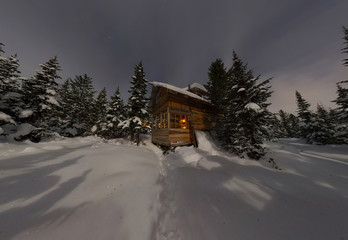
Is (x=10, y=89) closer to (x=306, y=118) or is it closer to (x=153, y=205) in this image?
(x=153, y=205)

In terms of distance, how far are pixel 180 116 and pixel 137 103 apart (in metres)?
5.95

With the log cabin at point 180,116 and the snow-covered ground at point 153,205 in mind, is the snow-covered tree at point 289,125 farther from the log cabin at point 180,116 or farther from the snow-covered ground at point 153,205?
the snow-covered ground at point 153,205

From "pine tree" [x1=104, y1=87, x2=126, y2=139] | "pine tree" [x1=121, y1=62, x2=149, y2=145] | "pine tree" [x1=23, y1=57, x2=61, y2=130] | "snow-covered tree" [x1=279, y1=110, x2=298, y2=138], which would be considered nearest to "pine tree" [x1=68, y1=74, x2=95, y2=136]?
"pine tree" [x1=104, y1=87, x2=126, y2=139]

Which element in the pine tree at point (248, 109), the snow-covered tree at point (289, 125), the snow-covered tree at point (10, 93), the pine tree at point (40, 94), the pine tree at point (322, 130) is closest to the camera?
the pine tree at point (248, 109)

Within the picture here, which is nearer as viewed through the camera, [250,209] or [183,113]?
[250,209]

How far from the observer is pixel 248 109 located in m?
7.39

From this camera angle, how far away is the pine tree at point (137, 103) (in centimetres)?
1307

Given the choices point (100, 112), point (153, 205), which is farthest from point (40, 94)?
point (153, 205)

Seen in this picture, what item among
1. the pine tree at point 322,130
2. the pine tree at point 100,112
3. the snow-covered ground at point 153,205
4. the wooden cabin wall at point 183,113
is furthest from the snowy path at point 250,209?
the pine tree at point 322,130

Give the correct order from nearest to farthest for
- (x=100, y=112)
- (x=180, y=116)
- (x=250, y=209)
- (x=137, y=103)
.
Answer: (x=250, y=209)
(x=180, y=116)
(x=137, y=103)
(x=100, y=112)

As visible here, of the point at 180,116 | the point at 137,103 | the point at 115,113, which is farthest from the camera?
the point at 115,113

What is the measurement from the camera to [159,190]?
4098mm

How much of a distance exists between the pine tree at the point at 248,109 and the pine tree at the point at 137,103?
Answer: 9952 mm

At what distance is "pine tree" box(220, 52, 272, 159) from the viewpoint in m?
7.59
